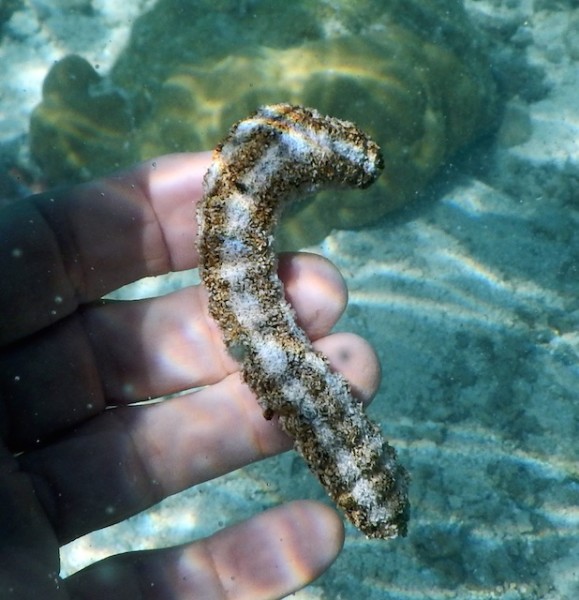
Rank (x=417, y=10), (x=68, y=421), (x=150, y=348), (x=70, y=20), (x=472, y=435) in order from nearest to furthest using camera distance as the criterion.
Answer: (x=68, y=421) → (x=150, y=348) → (x=472, y=435) → (x=417, y=10) → (x=70, y=20)

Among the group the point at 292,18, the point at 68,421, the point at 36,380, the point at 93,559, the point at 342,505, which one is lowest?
the point at 93,559

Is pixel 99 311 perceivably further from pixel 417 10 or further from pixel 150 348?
pixel 417 10

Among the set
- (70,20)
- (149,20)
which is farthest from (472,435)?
(70,20)

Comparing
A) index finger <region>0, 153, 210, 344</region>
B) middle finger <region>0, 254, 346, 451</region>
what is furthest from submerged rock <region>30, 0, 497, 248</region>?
middle finger <region>0, 254, 346, 451</region>

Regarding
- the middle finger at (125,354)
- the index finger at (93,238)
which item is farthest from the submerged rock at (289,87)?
the middle finger at (125,354)

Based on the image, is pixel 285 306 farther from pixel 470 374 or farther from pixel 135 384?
pixel 470 374

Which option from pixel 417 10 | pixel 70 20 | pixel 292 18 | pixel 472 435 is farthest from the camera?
pixel 70 20
